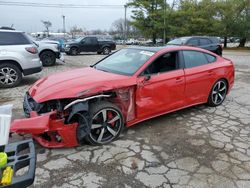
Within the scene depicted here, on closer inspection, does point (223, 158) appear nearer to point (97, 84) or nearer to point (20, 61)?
point (97, 84)

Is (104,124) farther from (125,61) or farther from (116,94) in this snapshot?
(125,61)

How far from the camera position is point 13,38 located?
299 inches

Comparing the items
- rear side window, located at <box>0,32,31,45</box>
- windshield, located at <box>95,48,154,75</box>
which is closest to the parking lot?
windshield, located at <box>95,48,154,75</box>

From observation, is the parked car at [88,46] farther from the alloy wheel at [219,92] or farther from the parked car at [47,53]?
the alloy wheel at [219,92]

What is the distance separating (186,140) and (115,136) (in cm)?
111

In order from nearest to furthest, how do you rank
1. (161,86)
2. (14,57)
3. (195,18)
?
(161,86) < (14,57) < (195,18)

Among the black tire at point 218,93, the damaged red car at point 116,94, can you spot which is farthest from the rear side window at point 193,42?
the damaged red car at point 116,94

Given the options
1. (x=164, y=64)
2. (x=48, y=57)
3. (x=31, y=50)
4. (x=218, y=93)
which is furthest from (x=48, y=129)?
(x=48, y=57)

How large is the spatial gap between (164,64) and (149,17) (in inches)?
1354

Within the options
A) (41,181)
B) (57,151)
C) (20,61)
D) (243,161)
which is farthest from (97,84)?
(20,61)

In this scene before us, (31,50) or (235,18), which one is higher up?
(235,18)

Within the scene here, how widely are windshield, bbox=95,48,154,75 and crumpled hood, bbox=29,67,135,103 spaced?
0.25 metres

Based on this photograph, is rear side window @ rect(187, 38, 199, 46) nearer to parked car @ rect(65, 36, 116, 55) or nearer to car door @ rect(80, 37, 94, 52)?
parked car @ rect(65, 36, 116, 55)

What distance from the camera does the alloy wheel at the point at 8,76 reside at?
7.42 metres
